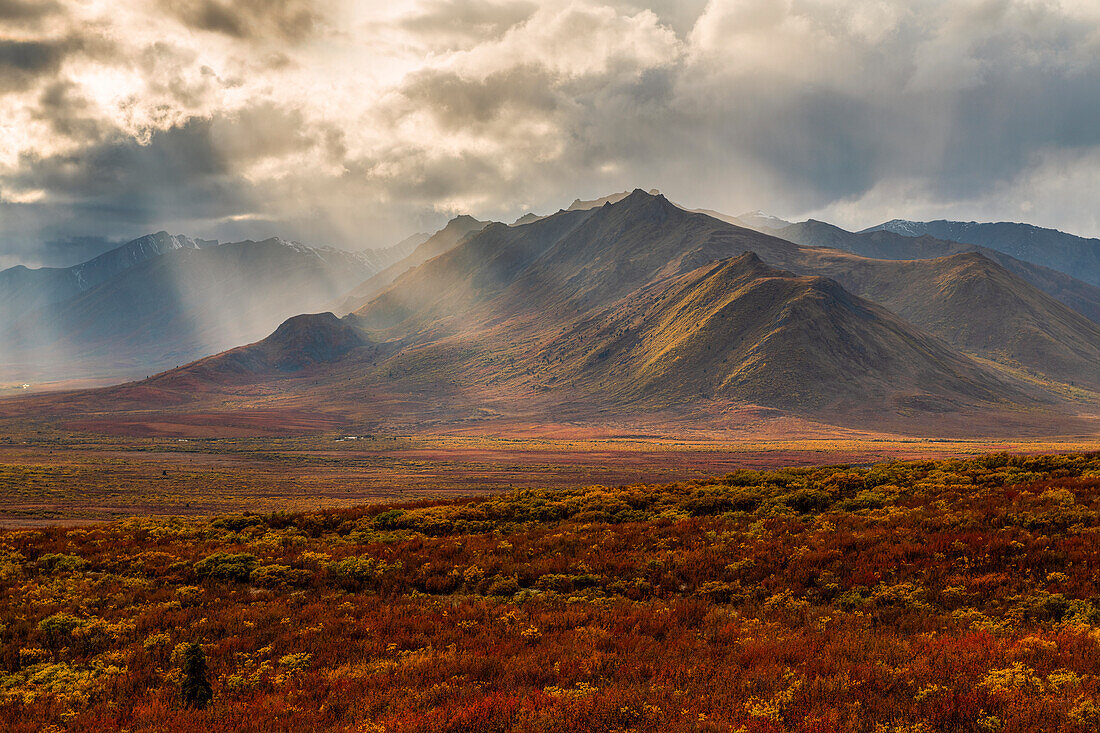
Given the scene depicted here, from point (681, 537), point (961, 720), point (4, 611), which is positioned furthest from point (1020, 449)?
point (4, 611)

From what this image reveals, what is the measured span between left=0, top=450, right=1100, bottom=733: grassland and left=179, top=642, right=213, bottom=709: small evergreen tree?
0.66ft

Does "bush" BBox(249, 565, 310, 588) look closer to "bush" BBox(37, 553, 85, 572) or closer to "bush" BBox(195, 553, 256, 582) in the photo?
"bush" BBox(195, 553, 256, 582)

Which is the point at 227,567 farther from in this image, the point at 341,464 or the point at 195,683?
the point at 341,464

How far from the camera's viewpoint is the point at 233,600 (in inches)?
585

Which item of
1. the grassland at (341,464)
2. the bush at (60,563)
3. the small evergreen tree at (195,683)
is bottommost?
the grassland at (341,464)

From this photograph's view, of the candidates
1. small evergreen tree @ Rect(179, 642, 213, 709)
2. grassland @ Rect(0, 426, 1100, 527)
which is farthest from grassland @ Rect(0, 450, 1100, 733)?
grassland @ Rect(0, 426, 1100, 527)

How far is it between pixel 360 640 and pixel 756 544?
427 inches

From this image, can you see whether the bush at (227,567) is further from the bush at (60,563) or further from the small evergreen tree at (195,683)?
the small evergreen tree at (195,683)

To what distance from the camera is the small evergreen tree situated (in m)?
9.69

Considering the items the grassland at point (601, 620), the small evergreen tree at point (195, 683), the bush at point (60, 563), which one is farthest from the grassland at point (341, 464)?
the small evergreen tree at point (195, 683)

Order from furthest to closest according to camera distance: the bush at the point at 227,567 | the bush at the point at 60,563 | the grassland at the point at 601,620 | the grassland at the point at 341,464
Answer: the grassland at the point at 341,464 → the bush at the point at 60,563 → the bush at the point at 227,567 → the grassland at the point at 601,620

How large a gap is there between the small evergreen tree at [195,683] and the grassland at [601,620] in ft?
0.66

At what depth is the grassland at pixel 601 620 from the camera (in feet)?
28.4

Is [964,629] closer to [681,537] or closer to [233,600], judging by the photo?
[681,537]
